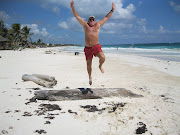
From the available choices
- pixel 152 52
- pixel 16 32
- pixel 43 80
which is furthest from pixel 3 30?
pixel 43 80

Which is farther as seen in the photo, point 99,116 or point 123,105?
point 123,105

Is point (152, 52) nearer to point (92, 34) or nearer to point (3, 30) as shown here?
A: point (92, 34)

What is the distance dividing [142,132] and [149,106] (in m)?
1.69

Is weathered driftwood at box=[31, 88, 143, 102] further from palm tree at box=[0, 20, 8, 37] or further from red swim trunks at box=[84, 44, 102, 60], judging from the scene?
palm tree at box=[0, 20, 8, 37]

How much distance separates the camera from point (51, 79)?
7.64 m

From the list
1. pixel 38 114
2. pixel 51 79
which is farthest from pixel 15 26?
pixel 38 114

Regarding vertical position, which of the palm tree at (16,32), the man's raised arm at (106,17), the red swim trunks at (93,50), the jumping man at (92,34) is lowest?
the red swim trunks at (93,50)

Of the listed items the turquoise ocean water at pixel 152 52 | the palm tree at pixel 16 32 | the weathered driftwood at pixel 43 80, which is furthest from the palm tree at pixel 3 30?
the weathered driftwood at pixel 43 80

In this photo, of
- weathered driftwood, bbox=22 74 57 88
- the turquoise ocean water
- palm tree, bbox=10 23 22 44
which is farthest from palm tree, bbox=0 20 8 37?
weathered driftwood, bbox=22 74 57 88

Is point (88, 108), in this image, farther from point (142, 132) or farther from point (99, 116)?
point (142, 132)

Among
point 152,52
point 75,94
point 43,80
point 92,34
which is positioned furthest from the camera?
point 152,52

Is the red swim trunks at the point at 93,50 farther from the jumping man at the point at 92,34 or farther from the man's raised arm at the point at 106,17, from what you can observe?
the man's raised arm at the point at 106,17

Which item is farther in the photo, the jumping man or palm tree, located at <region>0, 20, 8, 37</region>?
A: palm tree, located at <region>0, 20, 8, 37</region>

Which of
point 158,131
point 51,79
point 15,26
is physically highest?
point 15,26
